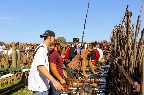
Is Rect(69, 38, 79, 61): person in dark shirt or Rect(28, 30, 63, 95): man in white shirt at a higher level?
Rect(69, 38, 79, 61): person in dark shirt

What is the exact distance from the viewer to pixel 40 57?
17.6 ft

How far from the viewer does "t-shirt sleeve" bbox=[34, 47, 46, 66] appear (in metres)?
5.31

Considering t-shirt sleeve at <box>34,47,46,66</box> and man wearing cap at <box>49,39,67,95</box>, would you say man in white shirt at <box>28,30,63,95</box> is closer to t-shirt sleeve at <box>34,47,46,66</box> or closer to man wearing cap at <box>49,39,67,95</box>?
t-shirt sleeve at <box>34,47,46,66</box>

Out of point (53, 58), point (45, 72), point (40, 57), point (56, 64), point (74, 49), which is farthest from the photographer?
point (74, 49)

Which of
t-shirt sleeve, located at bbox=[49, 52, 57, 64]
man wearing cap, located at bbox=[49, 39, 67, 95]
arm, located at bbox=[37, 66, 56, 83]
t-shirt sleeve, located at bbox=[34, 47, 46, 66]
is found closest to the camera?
arm, located at bbox=[37, 66, 56, 83]

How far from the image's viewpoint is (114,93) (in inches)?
405

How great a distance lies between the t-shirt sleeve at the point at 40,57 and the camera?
531 centimetres

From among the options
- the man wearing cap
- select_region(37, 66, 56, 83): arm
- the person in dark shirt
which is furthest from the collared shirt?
the person in dark shirt

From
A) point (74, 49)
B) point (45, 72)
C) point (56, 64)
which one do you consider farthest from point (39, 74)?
point (74, 49)

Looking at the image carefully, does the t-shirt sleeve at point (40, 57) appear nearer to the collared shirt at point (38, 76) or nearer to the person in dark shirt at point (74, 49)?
the collared shirt at point (38, 76)

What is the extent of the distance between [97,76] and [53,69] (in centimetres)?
589

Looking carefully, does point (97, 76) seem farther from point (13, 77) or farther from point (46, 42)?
point (46, 42)

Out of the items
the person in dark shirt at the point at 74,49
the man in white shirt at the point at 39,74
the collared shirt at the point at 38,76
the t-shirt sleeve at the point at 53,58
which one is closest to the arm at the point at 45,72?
the man in white shirt at the point at 39,74

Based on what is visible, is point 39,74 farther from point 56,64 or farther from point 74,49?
point 74,49
